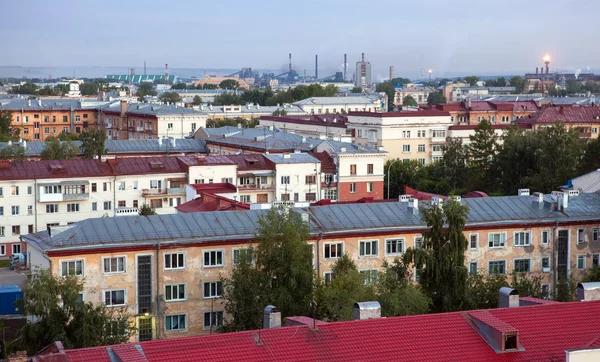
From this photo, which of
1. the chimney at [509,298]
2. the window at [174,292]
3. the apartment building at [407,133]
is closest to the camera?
the chimney at [509,298]

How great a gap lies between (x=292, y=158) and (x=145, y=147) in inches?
690

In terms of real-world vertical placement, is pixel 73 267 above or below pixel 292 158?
below

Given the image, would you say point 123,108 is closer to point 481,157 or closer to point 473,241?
point 481,157

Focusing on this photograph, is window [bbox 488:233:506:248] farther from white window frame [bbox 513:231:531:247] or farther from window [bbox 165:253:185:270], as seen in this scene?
window [bbox 165:253:185:270]

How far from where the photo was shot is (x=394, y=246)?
34.8 metres

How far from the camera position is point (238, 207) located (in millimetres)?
38656

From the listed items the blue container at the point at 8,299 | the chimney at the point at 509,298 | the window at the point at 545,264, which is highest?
the chimney at the point at 509,298

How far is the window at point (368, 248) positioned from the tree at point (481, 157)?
32.8 metres

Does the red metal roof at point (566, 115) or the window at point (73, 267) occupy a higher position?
the red metal roof at point (566, 115)

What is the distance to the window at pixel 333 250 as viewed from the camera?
33969 mm

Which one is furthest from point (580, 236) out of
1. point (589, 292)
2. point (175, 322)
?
point (175, 322)

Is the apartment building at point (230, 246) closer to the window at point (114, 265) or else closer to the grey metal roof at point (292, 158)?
the window at point (114, 265)

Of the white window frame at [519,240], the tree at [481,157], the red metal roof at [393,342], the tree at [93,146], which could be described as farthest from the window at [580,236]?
the tree at [93,146]

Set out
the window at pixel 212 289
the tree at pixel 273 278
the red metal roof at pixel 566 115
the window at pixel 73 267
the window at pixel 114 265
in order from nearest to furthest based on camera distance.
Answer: the tree at pixel 273 278
the window at pixel 73 267
the window at pixel 114 265
the window at pixel 212 289
the red metal roof at pixel 566 115
